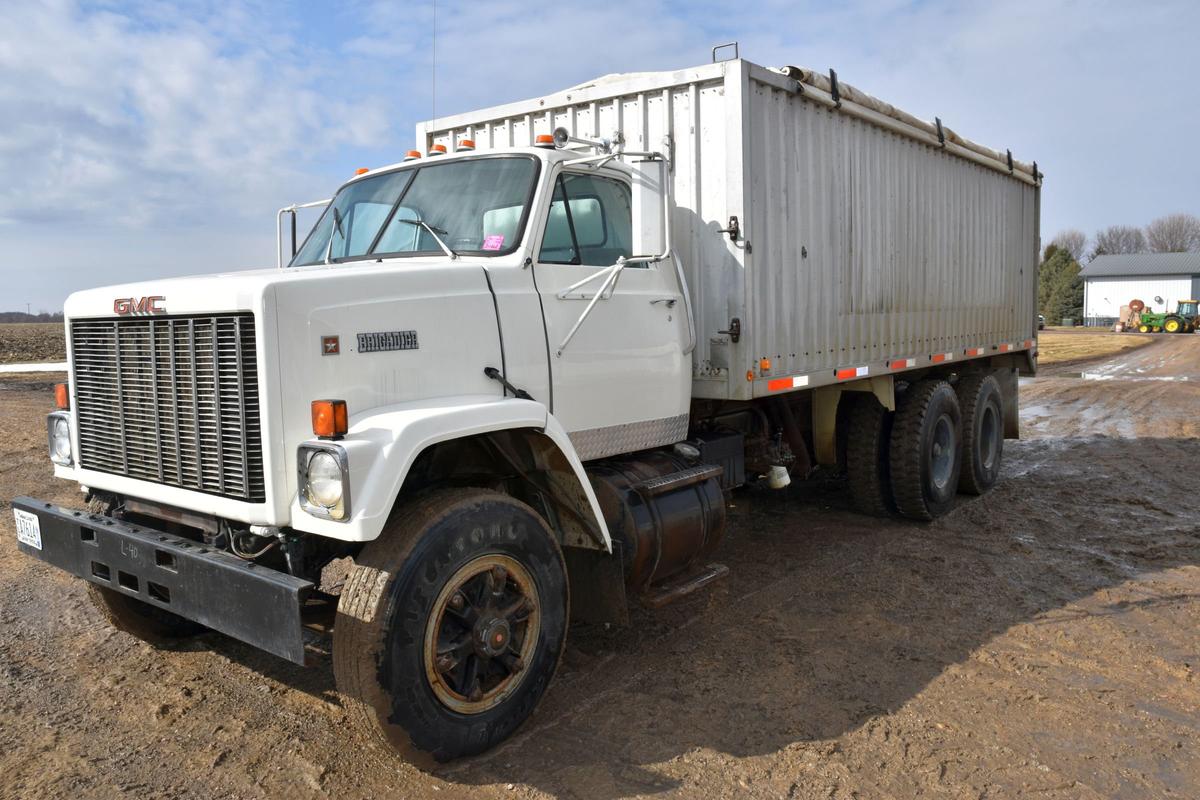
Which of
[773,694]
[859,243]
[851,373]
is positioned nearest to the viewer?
[773,694]

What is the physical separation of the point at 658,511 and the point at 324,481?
6.76ft

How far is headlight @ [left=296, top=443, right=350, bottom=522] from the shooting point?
313 cm

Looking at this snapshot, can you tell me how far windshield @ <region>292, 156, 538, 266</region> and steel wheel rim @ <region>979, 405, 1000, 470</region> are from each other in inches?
245

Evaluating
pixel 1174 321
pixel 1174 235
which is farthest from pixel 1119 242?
pixel 1174 321

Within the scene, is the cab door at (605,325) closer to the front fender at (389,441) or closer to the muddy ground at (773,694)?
the front fender at (389,441)

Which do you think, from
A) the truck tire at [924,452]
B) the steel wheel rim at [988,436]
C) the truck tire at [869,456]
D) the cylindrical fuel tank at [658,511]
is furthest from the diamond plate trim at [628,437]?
the steel wheel rim at [988,436]

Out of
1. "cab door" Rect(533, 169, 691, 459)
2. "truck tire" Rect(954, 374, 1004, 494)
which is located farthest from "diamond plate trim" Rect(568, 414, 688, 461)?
"truck tire" Rect(954, 374, 1004, 494)

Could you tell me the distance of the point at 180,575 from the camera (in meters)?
3.46

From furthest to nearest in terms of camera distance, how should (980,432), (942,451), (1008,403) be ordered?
(1008,403)
(980,432)
(942,451)

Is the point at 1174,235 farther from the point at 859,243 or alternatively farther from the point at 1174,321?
the point at 859,243

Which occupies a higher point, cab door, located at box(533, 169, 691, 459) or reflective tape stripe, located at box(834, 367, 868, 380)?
cab door, located at box(533, 169, 691, 459)

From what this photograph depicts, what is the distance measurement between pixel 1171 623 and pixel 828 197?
11.1ft

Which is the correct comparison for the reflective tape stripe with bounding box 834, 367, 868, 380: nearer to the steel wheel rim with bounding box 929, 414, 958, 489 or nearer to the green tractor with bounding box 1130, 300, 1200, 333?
the steel wheel rim with bounding box 929, 414, 958, 489

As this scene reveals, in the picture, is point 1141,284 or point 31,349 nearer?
point 31,349
